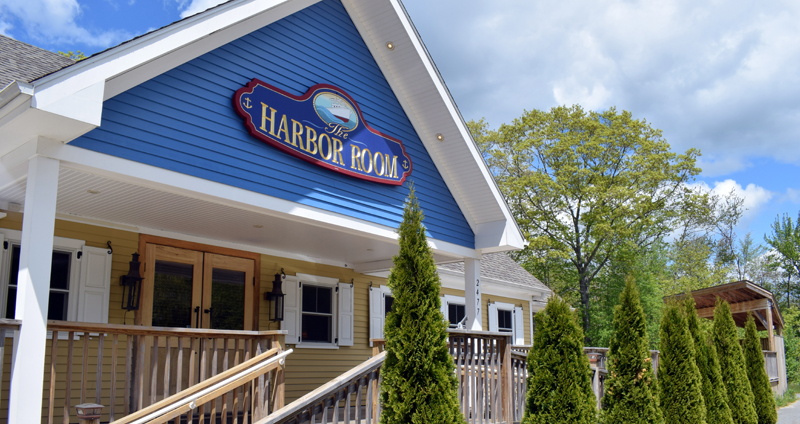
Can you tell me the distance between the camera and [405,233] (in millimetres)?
5504

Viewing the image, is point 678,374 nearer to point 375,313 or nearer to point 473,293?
point 473,293

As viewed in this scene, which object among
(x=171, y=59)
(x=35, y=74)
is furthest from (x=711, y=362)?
(x=35, y=74)

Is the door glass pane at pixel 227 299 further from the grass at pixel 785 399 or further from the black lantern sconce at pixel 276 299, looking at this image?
the grass at pixel 785 399

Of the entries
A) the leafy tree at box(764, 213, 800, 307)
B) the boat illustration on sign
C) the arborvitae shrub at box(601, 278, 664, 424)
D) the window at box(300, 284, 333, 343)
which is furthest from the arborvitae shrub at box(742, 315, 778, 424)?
the leafy tree at box(764, 213, 800, 307)

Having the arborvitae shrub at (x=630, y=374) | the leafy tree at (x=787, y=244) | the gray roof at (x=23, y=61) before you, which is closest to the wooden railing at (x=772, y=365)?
the arborvitae shrub at (x=630, y=374)

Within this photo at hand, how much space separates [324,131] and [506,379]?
378cm

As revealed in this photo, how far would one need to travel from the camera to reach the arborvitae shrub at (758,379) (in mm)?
12953

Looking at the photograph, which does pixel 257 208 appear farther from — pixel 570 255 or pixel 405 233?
pixel 570 255

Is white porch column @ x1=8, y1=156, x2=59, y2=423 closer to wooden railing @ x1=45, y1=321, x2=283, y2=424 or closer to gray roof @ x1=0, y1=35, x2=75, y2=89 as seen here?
wooden railing @ x1=45, y1=321, x2=283, y2=424

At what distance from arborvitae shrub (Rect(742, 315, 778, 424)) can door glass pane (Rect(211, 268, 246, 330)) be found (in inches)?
413

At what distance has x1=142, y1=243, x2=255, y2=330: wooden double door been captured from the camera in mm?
8461

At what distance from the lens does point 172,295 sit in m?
8.63

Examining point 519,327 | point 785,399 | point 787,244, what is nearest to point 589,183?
point 785,399

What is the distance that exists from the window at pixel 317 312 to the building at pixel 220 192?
4 cm
